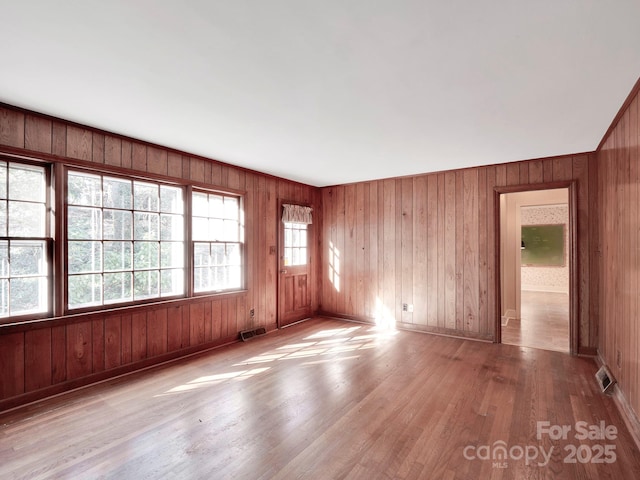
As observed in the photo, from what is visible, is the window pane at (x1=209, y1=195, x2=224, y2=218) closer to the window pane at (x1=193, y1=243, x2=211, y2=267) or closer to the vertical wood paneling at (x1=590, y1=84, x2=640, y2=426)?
the window pane at (x1=193, y1=243, x2=211, y2=267)

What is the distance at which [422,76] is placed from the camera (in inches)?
80.6

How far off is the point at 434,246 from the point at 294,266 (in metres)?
2.34

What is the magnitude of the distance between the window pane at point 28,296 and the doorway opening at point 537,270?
5173mm

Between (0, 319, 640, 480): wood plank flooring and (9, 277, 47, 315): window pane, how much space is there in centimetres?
81

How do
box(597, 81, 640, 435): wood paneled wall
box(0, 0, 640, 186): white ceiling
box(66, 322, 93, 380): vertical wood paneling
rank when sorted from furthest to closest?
box(66, 322, 93, 380): vertical wood paneling
box(597, 81, 640, 435): wood paneled wall
box(0, 0, 640, 186): white ceiling

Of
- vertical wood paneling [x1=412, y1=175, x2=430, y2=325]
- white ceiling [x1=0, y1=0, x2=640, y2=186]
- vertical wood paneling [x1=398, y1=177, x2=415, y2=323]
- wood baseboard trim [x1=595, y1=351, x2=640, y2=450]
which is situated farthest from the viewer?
vertical wood paneling [x1=398, y1=177, x2=415, y2=323]

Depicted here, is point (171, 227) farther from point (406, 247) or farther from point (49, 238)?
point (406, 247)

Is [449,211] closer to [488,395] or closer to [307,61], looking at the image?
[488,395]

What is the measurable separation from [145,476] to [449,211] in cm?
443

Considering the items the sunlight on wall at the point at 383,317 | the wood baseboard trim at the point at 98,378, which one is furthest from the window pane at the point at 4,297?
the sunlight on wall at the point at 383,317

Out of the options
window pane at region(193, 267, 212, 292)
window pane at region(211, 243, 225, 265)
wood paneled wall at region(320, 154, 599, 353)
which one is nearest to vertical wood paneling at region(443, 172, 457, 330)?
wood paneled wall at region(320, 154, 599, 353)

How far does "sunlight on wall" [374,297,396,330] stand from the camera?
509 cm

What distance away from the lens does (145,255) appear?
11.3 feet

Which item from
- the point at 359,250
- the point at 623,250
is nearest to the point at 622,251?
the point at 623,250
